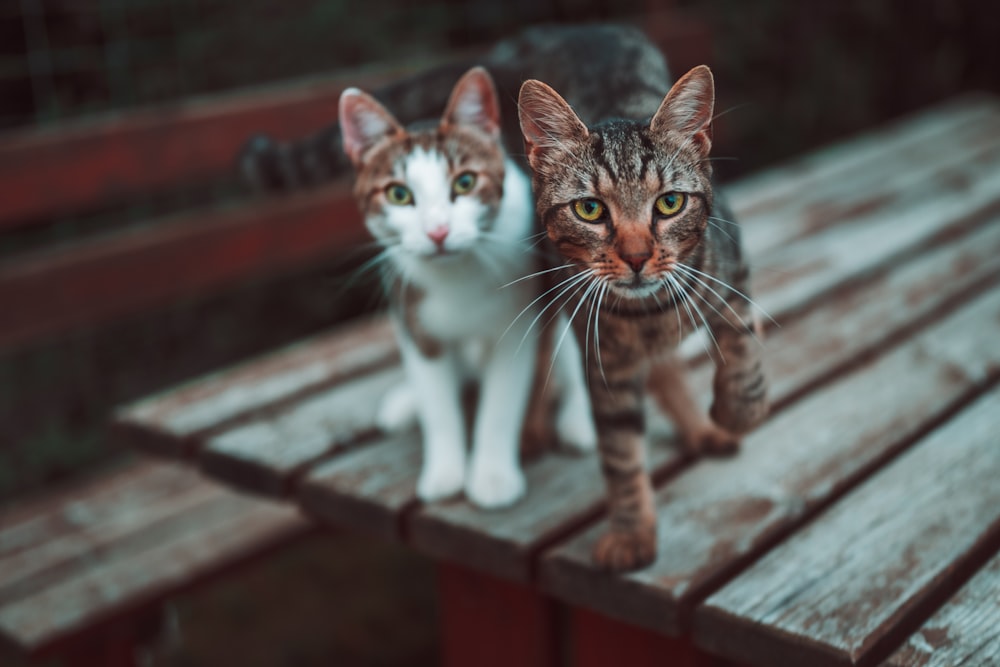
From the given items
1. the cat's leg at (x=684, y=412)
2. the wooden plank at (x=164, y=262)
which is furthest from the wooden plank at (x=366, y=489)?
the wooden plank at (x=164, y=262)

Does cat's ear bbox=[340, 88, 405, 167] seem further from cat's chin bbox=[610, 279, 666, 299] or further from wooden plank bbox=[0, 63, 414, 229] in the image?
wooden plank bbox=[0, 63, 414, 229]

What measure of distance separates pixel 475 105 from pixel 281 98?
1360mm

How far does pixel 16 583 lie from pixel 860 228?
5.85 feet

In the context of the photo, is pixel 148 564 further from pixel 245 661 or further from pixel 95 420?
pixel 95 420

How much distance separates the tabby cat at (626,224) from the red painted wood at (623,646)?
5.9 inches

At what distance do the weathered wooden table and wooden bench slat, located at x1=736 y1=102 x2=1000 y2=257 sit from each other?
0.20m

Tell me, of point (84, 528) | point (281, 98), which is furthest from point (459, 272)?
point (281, 98)

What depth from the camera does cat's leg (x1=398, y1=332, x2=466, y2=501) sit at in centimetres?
151

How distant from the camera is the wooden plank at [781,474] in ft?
4.12

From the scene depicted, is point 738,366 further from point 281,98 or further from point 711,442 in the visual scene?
point 281,98

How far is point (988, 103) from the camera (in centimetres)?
348

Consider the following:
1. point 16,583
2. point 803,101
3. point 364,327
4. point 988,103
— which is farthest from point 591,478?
point 803,101

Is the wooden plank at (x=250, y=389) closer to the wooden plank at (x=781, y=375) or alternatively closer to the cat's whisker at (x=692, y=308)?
the wooden plank at (x=781, y=375)

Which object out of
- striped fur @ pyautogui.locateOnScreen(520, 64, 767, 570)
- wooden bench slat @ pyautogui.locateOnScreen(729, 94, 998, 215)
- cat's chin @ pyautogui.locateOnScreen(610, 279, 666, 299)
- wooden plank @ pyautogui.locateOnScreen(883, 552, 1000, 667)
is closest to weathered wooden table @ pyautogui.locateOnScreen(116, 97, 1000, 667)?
wooden plank @ pyautogui.locateOnScreen(883, 552, 1000, 667)
